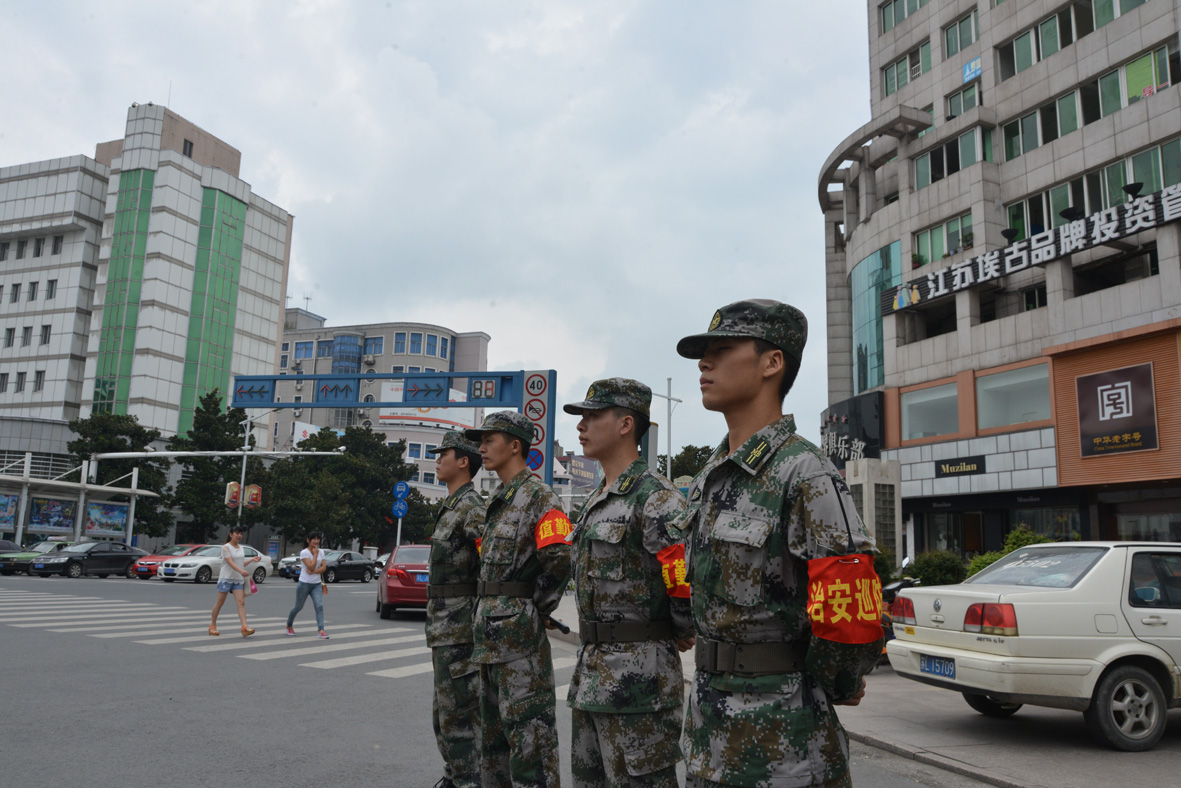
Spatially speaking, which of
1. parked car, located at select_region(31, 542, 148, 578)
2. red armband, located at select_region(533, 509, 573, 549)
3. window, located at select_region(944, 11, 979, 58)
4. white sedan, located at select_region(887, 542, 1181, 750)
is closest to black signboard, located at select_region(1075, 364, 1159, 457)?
window, located at select_region(944, 11, 979, 58)

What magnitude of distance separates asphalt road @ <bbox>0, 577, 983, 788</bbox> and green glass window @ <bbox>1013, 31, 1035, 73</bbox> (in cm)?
2379

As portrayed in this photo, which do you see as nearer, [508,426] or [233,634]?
[508,426]

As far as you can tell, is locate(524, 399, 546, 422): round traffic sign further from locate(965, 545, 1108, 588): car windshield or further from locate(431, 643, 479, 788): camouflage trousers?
locate(431, 643, 479, 788): camouflage trousers

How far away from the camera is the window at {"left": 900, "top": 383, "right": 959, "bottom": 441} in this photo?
27000 millimetres

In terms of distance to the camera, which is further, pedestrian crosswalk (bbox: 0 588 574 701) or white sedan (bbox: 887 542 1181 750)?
pedestrian crosswalk (bbox: 0 588 574 701)

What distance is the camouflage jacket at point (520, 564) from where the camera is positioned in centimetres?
421

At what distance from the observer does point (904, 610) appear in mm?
7070

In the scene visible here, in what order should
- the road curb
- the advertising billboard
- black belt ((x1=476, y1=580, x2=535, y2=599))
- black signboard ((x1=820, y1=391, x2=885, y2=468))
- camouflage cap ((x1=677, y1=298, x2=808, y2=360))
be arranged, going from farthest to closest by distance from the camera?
the advertising billboard
black signboard ((x1=820, y1=391, x2=885, y2=468))
the road curb
black belt ((x1=476, y1=580, x2=535, y2=599))
camouflage cap ((x1=677, y1=298, x2=808, y2=360))

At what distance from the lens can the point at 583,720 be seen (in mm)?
3271

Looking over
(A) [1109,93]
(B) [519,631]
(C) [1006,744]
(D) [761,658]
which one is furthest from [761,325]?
(A) [1109,93]

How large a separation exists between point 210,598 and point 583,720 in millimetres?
19220

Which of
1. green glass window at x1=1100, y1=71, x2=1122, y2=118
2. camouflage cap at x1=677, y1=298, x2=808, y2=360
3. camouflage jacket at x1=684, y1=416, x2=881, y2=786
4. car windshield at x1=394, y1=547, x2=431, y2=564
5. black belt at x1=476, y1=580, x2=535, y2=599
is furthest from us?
green glass window at x1=1100, y1=71, x2=1122, y2=118

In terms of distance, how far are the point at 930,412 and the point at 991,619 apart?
23.0 metres

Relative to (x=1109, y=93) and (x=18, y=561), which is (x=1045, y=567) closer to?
(x=1109, y=93)
